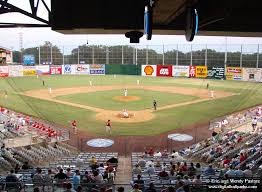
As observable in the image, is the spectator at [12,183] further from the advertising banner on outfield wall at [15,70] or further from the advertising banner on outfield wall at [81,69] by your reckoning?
the advertising banner on outfield wall at [81,69]

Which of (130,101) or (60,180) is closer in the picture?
(60,180)

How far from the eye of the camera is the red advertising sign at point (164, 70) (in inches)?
2872

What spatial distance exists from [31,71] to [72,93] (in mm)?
26995

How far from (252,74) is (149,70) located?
68.5 feet

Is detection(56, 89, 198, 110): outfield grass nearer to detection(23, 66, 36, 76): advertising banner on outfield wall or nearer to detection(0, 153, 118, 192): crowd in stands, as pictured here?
detection(0, 153, 118, 192): crowd in stands

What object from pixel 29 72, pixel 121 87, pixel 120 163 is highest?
pixel 29 72

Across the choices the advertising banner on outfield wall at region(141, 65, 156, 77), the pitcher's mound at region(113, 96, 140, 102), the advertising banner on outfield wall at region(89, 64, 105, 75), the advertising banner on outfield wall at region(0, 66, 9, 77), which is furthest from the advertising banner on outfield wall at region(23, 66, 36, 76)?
the pitcher's mound at region(113, 96, 140, 102)

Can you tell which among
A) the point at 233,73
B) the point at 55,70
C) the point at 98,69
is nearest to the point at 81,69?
the point at 98,69

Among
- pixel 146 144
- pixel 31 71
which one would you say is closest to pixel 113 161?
pixel 146 144

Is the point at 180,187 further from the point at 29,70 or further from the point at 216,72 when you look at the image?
the point at 29,70

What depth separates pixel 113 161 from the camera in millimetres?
18094

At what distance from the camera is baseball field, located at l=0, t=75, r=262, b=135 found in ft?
108

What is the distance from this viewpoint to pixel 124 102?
140ft

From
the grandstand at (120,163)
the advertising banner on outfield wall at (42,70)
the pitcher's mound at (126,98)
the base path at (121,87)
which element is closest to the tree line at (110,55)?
the advertising banner on outfield wall at (42,70)
